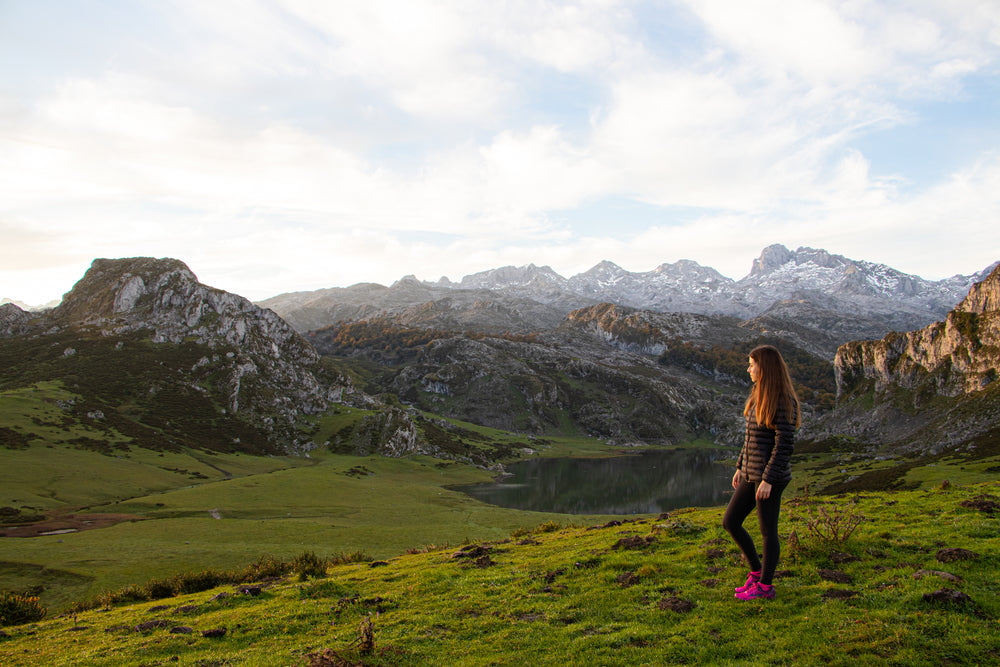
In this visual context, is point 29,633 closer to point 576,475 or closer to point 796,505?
point 796,505

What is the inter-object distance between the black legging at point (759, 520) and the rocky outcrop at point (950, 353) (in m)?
163

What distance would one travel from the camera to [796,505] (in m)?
26.0

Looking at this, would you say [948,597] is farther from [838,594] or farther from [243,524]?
[243,524]

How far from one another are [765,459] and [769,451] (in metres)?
0.22

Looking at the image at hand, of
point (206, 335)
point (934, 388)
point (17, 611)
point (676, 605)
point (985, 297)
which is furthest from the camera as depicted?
point (206, 335)

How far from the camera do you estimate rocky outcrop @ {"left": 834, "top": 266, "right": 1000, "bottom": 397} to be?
133 m

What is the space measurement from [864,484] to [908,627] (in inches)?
3983

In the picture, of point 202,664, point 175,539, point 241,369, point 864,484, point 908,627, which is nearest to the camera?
Answer: point 908,627

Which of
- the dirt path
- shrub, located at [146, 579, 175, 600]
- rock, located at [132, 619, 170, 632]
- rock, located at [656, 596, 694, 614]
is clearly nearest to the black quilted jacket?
rock, located at [656, 596, 694, 614]

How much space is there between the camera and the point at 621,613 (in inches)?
522

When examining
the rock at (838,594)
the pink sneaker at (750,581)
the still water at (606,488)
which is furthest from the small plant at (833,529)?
the still water at (606,488)

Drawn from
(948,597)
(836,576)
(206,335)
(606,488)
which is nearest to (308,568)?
(836,576)

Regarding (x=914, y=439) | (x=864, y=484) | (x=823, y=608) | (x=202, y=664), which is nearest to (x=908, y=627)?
(x=823, y=608)

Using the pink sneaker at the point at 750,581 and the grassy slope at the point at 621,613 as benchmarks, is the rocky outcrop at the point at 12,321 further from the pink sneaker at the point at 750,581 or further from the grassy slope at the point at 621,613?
the pink sneaker at the point at 750,581
